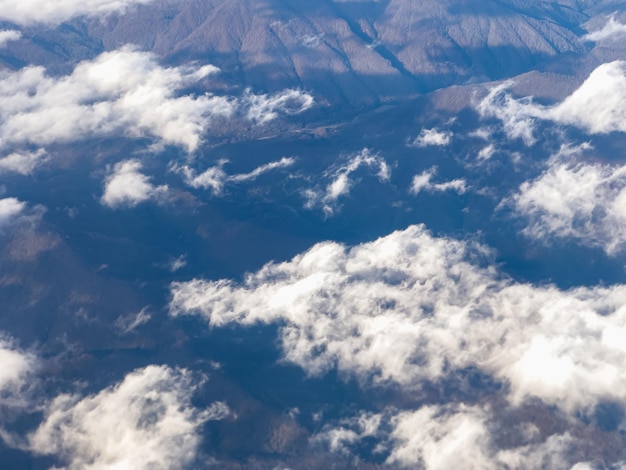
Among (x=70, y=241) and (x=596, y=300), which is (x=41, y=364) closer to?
(x=70, y=241)

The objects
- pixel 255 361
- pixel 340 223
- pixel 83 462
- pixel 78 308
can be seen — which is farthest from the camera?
pixel 340 223

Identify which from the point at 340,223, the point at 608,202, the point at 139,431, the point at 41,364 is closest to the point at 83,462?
the point at 139,431

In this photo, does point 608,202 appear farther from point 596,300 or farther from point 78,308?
point 78,308

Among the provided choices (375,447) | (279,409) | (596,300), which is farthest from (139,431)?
(596,300)

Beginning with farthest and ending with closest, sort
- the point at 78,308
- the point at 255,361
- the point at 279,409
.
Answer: the point at 78,308 → the point at 255,361 → the point at 279,409

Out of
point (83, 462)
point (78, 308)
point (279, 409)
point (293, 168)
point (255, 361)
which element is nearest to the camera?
point (83, 462)

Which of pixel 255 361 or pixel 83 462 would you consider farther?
pixel 255 361
